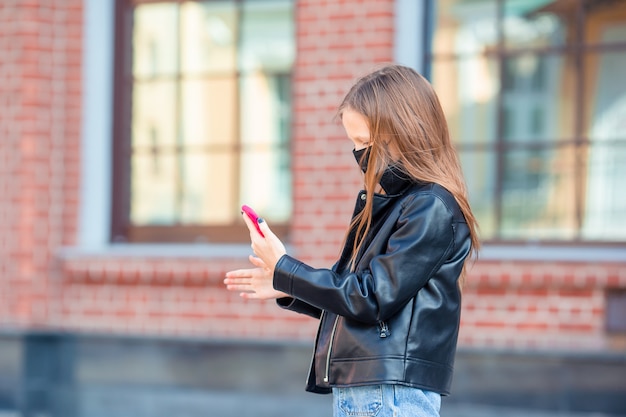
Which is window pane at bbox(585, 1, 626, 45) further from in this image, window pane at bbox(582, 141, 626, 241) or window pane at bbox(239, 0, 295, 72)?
window pane at bbox(239, 0, 295, 72)

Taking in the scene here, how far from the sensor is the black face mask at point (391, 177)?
90.3 inches

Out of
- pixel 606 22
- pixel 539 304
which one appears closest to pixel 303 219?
pixel 539 304

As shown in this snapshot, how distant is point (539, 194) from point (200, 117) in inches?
85.6

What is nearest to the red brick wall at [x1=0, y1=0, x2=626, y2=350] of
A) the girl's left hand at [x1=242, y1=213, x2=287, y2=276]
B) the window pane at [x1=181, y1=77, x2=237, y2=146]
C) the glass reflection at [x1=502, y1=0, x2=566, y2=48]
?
the window pane at [x1=181, y1=77, x2=237, y2=146]

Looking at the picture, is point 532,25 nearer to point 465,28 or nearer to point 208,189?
point 465,28

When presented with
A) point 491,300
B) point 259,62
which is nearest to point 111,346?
Answer: point 259,62

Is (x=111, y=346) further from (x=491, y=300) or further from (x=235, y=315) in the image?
(x=491, y=300)

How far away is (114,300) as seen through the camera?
5.70 meters

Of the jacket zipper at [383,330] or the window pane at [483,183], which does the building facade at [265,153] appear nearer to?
the window pane at [483,183]

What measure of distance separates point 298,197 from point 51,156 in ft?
5.41

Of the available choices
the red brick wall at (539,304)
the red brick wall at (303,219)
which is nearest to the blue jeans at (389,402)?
the red brick wall at (539,304)

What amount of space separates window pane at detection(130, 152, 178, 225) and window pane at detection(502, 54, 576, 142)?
7.05 ft

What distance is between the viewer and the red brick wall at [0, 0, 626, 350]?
16.3ft

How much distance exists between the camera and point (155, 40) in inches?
231
